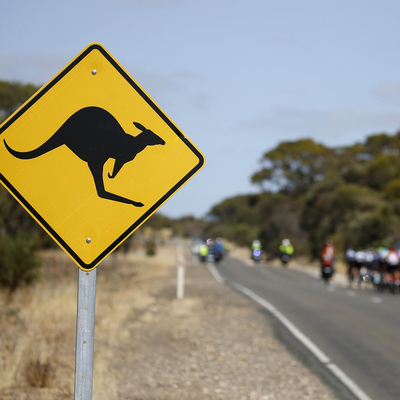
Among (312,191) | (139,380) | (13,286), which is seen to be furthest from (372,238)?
(139,380)

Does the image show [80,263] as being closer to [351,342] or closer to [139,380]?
[139,380]

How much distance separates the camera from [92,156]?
117 inches

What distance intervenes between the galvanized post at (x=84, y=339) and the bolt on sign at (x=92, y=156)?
103 mm

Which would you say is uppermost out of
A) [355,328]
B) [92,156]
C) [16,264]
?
[92,156]

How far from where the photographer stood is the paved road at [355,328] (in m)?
7.93

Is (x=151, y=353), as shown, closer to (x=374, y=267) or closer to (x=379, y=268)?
(x=379, y=268)

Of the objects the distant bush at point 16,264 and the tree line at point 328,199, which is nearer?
the distant bush at point 16,264

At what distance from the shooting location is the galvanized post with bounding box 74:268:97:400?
2762mm

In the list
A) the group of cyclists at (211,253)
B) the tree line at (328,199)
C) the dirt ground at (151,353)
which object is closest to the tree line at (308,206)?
the tree line at (328,199)

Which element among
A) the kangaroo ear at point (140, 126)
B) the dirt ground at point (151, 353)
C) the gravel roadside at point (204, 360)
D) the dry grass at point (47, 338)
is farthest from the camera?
the gravel roadside at point (204, 360)

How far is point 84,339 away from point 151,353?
251 inches

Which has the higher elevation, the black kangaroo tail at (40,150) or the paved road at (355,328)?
the black kangaroo tail at (40,150)

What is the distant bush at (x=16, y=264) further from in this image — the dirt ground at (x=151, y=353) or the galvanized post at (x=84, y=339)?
the galvanized post at (x=84, y=339)

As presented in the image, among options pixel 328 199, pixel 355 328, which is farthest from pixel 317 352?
pixel 328 199
